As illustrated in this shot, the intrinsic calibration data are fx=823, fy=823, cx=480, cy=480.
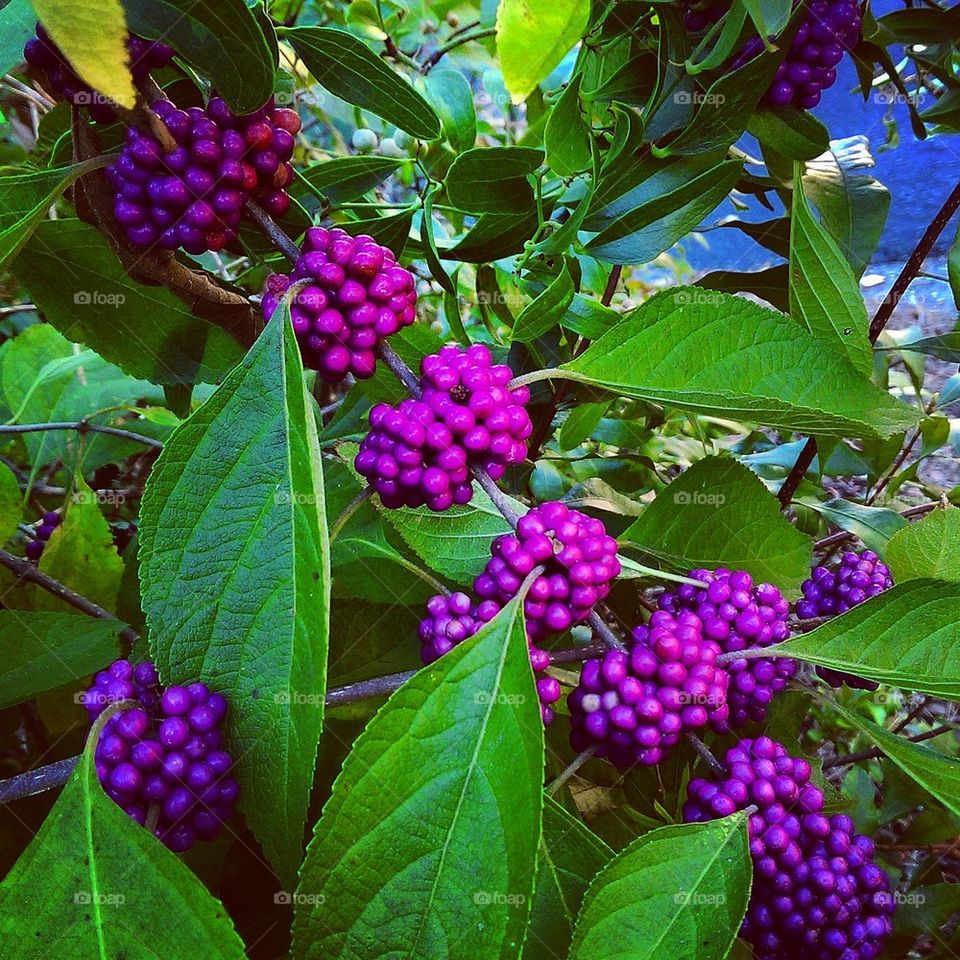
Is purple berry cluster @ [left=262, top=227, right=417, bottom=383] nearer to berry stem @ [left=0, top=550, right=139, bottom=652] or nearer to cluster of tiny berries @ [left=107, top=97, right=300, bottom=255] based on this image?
cluster of tiny berries @ [left=107, top=97, right=300, bottom=255]

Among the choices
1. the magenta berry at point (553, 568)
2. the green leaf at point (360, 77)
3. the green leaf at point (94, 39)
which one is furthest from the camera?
the green leaf at point (360, 77)

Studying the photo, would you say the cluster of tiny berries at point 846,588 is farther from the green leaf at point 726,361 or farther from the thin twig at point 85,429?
the thin twig at point 85,429

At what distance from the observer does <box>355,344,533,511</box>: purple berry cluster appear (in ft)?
1.95

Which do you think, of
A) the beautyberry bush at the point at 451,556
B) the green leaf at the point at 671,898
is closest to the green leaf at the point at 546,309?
the beautyberry bush at the point at 451,556

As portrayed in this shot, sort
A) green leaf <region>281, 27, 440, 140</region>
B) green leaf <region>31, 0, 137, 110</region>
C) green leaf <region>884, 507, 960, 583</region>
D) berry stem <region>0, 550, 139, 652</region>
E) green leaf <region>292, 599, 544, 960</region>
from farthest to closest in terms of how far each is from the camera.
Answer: berry stem <region>0, 550, 139, 652</region> < green leaf <region>884, 507, 960, 583</region> < green leaf <region>281, 27, 440, 140</region> < green leaf <region>292, 599, 544, 960</region> < green leaf <region>31, 0, 137, 110</region>

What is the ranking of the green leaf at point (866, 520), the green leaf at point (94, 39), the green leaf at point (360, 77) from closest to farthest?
the green leaf at point (94, 39)
the green leaf at point (360, 77)
the green leaf at point (866, 520)

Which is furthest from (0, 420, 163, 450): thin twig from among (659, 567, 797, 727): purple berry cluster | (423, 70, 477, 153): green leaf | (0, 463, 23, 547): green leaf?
(659, 567, 797, 727): purple berry cluster

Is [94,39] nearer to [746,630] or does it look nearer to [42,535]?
[746,630]

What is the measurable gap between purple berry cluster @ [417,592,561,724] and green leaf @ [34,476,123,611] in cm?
62

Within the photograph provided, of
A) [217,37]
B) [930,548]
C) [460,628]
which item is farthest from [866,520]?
[217,37]

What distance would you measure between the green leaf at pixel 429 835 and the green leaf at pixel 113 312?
21.9 inches

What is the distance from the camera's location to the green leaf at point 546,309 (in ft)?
2.37

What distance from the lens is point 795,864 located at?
2.21 feet

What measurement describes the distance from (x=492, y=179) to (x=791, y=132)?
0.33 metres
